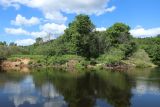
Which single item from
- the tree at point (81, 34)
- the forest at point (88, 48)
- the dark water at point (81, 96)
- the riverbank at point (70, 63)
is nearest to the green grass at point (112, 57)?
the forest at point (88, 48)

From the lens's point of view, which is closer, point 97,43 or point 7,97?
point 7,97

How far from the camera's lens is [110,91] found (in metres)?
37.9

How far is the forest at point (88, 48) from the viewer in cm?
8650

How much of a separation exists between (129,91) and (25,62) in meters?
58.2

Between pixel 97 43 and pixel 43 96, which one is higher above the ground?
pixel 97 43

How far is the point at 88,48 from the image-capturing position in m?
92.4

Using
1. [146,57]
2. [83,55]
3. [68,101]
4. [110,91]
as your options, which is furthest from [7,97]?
[146,57]

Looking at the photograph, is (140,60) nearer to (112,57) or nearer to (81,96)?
(112,57)

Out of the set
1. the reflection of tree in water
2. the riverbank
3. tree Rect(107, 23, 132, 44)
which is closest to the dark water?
the reflection of tree in water

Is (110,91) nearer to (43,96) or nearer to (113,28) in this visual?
(43,96)

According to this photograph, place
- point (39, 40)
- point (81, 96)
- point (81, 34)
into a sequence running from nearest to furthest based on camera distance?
1. point (81, 96)
2. point (81, 34)
3. point (39, 40)

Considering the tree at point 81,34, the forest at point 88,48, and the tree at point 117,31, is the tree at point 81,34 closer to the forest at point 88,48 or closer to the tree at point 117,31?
the forest at point 88,48

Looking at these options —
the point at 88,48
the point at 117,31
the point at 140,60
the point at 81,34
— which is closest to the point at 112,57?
the point at 88,48

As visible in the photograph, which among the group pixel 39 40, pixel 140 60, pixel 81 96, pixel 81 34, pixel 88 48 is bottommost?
pixel 81 96
